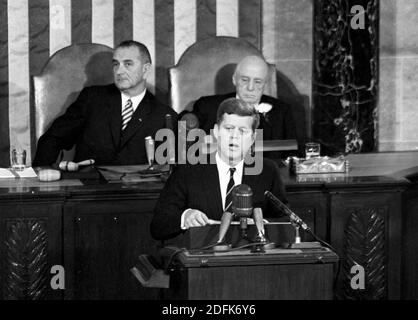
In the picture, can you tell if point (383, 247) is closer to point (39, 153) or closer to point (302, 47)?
point (39, 153)

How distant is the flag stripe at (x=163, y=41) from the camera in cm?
813

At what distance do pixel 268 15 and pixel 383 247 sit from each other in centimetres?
289

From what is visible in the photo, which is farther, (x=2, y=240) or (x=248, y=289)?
(x=2, y=240)

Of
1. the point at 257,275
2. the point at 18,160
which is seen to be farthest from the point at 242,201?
the point at 18,160

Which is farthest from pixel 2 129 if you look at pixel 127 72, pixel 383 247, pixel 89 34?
pixel 383 247

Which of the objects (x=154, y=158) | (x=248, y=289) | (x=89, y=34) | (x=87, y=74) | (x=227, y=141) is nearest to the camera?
(x=248, y=289)

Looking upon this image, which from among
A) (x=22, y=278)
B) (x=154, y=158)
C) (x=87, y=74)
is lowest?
(x=22, y=278)

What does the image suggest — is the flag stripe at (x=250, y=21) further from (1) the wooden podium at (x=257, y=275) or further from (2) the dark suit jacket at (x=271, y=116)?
(1) the wooden podium at (x=257, y=275)

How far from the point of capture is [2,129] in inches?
320

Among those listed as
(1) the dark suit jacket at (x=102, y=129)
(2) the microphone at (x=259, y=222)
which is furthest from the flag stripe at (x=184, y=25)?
(2) the microphone at (x=259, y=222)

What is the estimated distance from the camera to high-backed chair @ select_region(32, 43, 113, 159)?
24.1 ft

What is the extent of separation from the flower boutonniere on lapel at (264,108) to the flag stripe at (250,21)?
123 centimetres

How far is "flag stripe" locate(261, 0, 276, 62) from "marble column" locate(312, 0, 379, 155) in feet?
1.65

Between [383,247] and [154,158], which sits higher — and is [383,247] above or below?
below
